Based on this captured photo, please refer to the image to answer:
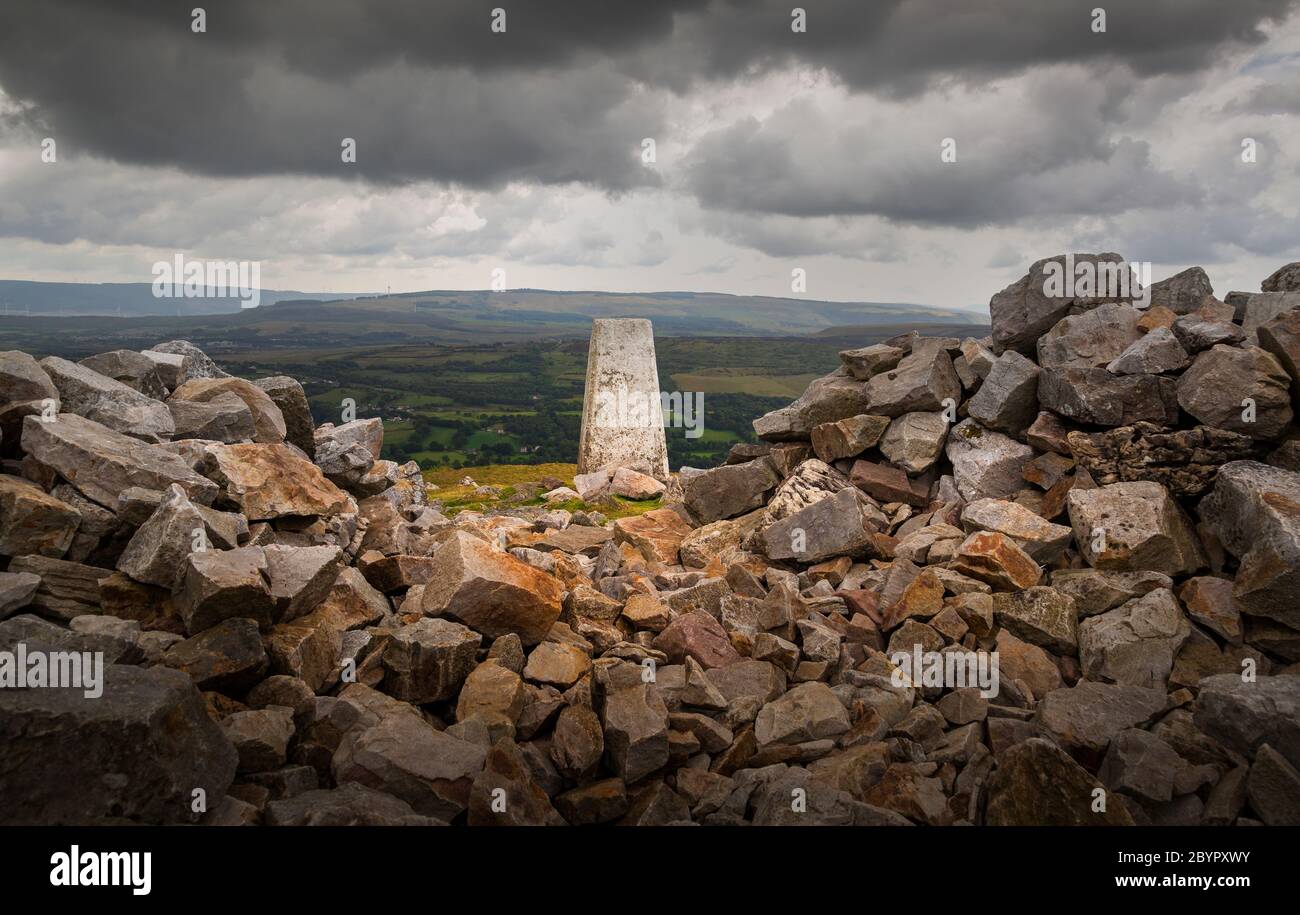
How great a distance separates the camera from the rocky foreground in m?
7.09

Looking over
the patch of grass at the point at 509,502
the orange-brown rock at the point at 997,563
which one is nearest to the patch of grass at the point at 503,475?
the patch of grass at the point at 509,502

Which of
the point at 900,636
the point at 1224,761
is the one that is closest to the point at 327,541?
the point at 900,636

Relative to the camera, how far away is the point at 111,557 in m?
9.18

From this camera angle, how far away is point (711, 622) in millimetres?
10438

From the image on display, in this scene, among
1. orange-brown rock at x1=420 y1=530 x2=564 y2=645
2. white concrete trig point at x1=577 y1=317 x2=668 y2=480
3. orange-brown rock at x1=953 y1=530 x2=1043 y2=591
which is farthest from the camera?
white concrete trig point at x1=577 y1=317 x2=668 y2=480

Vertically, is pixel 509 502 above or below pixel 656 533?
below

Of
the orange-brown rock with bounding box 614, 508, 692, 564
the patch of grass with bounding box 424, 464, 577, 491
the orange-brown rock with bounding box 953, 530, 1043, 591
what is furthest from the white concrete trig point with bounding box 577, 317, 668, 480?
the orange-brown rock with bounding box 953, 530, 1043, 591

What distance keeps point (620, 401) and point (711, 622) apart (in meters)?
17.0

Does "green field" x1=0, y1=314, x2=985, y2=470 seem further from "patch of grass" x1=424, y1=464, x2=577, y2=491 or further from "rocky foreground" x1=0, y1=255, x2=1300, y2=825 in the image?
"patch of grass" x1=424, y1=464, x2=577, y2=491

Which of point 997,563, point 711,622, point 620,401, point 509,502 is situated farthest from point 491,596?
point 620,401

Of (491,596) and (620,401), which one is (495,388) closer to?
(620,401)

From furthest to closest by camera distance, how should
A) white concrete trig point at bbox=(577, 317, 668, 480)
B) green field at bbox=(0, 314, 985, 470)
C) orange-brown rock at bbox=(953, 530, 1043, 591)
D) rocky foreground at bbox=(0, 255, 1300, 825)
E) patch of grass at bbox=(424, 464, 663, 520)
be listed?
green field at bbox=(0, 314, 985, 470), white concrete trig point at bbox=(577, 317, 668, 480), patch of grass at bbox=(424, 464, 663, 520), orange-brown rock at bbox=(953, 530, 1043, 591), rocky foreground at bbox=(0, 255, 1300, 825)

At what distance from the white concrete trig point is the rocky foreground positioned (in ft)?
40.4

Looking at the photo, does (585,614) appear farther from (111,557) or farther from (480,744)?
(111,557)
